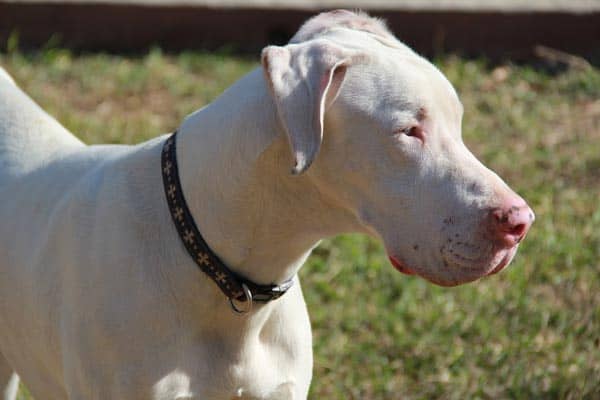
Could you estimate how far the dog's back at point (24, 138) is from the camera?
3623 mm

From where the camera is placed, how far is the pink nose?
2.71 meters

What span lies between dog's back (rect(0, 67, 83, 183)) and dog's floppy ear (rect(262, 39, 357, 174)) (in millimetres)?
1158

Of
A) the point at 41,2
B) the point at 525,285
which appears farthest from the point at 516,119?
the point at 41,2

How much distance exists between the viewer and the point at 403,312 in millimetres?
4930

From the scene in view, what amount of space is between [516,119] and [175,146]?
12.7 ft

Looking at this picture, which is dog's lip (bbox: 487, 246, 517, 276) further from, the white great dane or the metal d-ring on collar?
the metal d-ring on collar

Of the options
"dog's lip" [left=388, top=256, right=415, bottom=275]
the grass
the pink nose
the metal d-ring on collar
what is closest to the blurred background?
the grass

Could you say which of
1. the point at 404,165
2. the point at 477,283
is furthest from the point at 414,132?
the point at 477,283

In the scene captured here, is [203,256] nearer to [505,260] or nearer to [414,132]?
[414,132]

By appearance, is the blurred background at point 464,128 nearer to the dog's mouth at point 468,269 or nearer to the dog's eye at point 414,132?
the dog's mouth at point 468,269

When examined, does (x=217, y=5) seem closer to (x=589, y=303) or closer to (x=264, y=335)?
(x=589, y=303)

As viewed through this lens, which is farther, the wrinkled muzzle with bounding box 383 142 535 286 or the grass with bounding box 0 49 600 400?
the grass with bounding box 0 49 600 400

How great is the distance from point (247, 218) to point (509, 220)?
66cm

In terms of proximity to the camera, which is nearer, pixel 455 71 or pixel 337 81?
pixel 337 81
